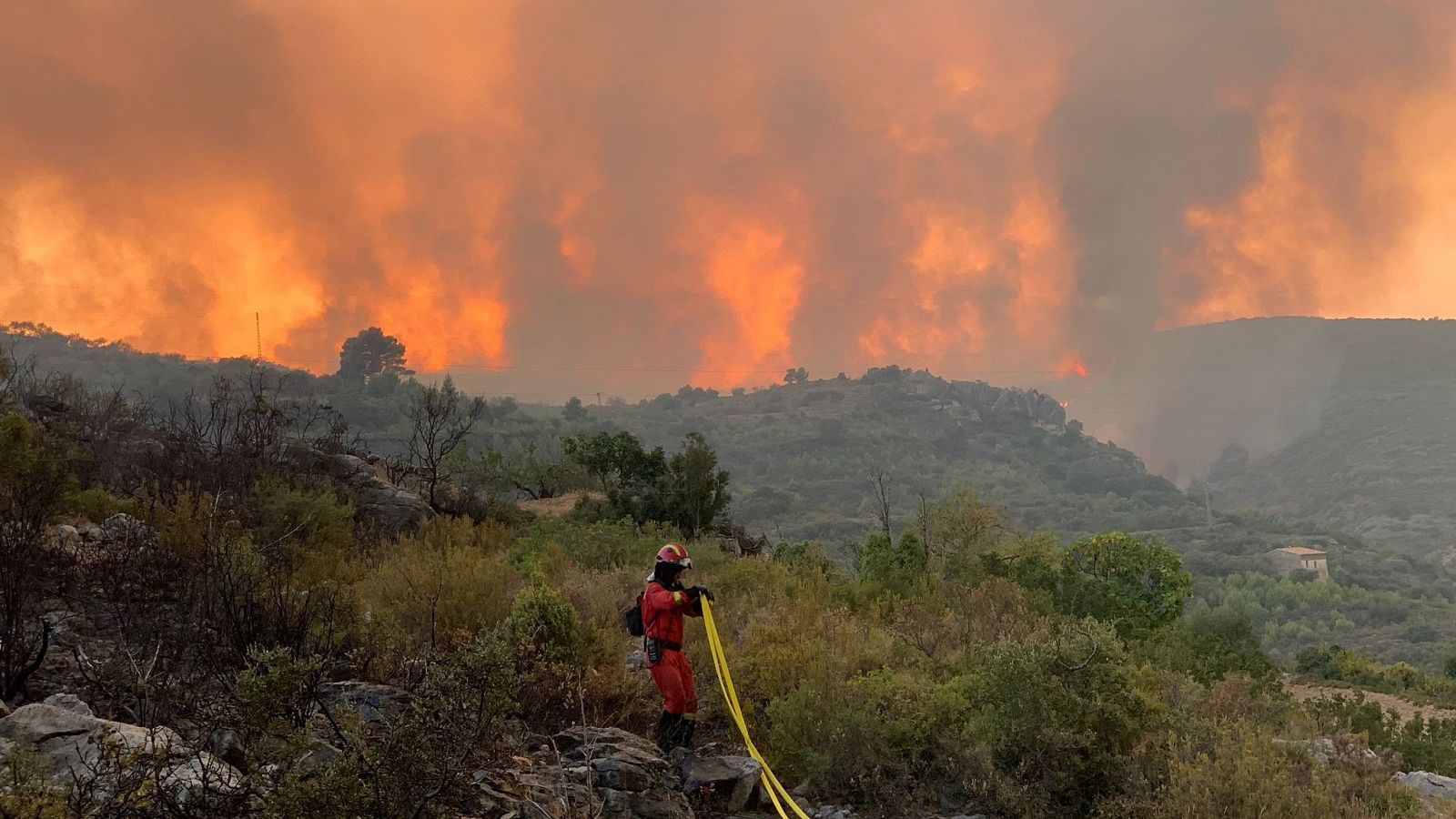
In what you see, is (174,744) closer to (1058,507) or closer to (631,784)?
(631,784)

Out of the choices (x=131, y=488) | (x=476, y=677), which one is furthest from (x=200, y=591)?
(x=131, y=488)

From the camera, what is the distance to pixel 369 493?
63.8ft

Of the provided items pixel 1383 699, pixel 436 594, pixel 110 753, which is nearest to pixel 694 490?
pixel 436 594

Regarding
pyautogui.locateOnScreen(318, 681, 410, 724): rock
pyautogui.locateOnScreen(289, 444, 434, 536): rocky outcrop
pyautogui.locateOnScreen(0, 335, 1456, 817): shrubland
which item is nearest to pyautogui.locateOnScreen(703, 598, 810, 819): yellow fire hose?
pyautogui.locateOnScreen(0, 335, 1456, 817): shrubland

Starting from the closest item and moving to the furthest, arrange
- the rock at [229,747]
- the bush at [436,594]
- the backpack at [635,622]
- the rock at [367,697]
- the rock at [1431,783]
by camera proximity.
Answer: the rock at [229,747] → the rock at [367,697] → the backpack at [635,622] → the rock at [1431,783] → the bush at [436,594]

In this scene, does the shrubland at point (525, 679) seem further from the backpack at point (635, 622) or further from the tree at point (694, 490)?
the tree at point (694, 490)

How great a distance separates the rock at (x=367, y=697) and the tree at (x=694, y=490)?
63.0ft

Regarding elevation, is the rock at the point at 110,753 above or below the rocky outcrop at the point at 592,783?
above

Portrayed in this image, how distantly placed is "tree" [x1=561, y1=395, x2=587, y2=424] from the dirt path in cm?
12488

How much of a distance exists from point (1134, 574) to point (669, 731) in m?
18.9

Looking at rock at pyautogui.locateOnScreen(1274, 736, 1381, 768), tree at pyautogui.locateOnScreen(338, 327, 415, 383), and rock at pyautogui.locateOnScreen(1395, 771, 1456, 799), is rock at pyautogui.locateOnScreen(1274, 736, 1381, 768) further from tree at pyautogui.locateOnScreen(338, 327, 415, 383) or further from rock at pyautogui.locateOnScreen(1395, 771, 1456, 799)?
tree at pyautogui.locateOnScreen(338, 327, 415, 383)

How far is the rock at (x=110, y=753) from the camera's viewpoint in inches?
144

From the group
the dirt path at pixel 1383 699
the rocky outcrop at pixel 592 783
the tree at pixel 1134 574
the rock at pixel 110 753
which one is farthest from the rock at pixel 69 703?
the dirt path at pixel 1383 699

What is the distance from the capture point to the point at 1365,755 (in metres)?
7.24
